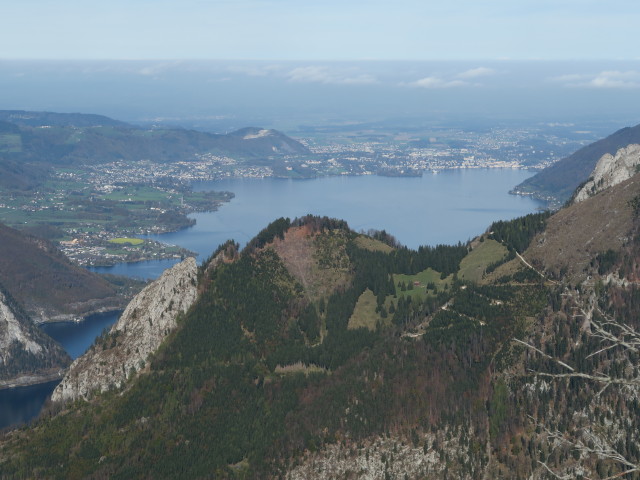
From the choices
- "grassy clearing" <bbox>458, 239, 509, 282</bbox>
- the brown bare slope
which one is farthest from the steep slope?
the brown bare slope

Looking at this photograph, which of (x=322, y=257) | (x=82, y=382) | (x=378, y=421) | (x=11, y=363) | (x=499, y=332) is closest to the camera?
(x=378, y=421)

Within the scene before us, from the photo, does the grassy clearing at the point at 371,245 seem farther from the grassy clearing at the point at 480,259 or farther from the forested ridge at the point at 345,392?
the forested ridge at the point at 345,392

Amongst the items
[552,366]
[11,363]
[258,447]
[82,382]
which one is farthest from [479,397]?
[11,363]

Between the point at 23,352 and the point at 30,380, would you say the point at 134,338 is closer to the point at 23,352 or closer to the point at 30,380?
the point at 30,380

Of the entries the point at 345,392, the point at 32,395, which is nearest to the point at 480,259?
the point at 345,392

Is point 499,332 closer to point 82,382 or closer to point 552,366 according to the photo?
point 552,366

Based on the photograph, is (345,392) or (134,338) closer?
(345,392)

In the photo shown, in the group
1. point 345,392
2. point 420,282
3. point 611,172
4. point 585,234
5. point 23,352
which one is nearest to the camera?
point 345,392
